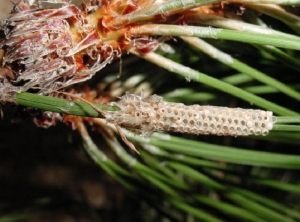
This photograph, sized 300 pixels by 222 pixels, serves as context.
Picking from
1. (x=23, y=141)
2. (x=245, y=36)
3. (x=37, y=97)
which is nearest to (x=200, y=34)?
(x=245, y=36)

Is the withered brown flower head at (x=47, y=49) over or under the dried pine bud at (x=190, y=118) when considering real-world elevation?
over

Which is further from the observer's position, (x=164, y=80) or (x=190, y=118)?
(x=164, y=80)

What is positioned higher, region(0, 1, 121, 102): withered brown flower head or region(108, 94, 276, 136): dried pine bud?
region(0, 1, 121, 102): withered brown flower head

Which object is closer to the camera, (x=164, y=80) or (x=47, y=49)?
(x=47, y=49)

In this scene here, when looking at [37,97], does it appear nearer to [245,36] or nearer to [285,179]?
[245,36]
